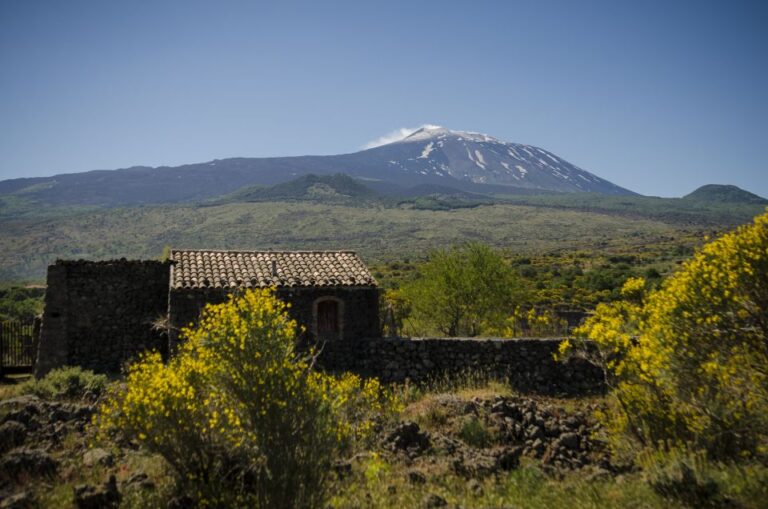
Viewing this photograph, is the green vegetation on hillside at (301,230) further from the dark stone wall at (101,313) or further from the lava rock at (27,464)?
the lava rock at (27,464)

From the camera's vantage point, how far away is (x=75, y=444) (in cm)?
1080

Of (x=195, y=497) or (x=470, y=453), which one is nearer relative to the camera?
(x=195, y=497)

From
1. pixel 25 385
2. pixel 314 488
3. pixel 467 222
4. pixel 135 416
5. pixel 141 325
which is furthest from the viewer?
pixel 467 222

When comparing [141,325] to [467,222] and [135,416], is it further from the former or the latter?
[467,222]

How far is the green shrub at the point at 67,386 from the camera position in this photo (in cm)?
1420

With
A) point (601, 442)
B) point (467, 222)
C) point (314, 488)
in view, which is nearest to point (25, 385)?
point (314, 488)

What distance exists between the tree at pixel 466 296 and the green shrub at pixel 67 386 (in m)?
13.3

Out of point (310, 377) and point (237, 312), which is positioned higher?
point (237, 312)

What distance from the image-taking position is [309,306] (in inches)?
728

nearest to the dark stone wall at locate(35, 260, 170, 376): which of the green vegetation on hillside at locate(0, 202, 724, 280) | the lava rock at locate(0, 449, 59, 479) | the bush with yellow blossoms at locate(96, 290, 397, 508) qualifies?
the lava rock at locate(0, 449, 59, 479)

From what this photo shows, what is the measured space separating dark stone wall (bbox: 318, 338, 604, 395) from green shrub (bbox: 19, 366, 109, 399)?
6095 mm

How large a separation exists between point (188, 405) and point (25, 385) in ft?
30.4

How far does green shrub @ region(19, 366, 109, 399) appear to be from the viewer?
46.6ft

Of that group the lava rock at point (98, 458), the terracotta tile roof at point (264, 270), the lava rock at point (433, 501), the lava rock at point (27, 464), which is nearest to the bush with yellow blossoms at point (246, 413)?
the lava rock at point (433, 501)
